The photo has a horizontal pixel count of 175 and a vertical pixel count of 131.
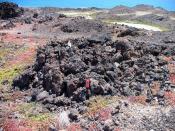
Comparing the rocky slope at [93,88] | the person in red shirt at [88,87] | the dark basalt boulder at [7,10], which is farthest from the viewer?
the dark basalt boulder at [7,10]

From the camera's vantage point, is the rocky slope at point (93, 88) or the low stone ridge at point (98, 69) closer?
the rocky slope at point (93, 88)

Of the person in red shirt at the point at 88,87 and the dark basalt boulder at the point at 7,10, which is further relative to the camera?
the dark basalt boulder at the point at 7,10

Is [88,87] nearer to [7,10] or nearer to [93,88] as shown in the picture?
[93,88]

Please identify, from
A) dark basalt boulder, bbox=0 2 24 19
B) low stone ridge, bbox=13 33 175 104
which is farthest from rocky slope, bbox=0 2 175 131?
dark basalt boulder, bbox=0 2 24 19

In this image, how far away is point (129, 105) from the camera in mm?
28078

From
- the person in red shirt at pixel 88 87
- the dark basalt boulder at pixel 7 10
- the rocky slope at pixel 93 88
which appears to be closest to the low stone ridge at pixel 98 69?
the rocky slope at pixel 93 88

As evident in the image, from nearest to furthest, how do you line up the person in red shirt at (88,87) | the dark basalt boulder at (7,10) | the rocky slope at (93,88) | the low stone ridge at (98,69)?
the rocky slope at (93,88)
the person in red shirt at (88,87)
the low stone ridge at (98,69)
the dark basalt boulder at (7,10)

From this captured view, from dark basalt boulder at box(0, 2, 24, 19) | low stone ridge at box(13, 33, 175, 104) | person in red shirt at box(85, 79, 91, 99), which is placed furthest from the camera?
Result: dark basalt boulder at box(0, 2, 24, 19)

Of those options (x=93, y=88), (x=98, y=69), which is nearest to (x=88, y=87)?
(x=93, y=88)

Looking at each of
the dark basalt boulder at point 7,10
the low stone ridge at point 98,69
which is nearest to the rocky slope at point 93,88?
the low stone ridge at point 98,69

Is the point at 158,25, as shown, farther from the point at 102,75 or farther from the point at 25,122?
the point at 25,122

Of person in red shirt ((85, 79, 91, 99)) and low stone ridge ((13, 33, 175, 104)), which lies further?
low stone ridge ((13, 33, 175, 104))

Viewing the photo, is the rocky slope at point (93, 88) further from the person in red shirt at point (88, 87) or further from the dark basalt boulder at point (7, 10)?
the dark basalt boulder at point (7, 10)

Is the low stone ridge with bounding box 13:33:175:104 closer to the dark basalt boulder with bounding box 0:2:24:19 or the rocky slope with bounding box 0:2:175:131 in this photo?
the rocky slope with bounding box 0:2:175:131
